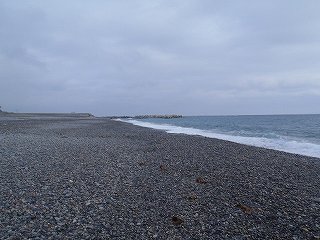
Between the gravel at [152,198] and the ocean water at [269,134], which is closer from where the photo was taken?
the gravel at [152,198]

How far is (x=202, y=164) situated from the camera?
14750 mm

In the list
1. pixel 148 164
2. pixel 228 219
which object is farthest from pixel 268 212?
pixel 148 164

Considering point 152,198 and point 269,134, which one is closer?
point 152,198

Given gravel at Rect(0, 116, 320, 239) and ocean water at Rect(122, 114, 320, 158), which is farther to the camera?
ocean water at Rect(122, 114, 320, 158)

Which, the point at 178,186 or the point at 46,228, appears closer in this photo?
the point at 46,228

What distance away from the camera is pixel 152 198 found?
29.9ft

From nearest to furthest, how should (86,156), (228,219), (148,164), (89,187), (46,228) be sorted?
(46,228)
(228,219)
(89,187)
(148,164)
(86,156)

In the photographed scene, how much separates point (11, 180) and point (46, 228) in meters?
4.22

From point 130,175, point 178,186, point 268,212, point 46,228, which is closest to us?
point 46,228

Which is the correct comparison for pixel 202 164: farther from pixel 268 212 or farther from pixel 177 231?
pixel 177 231

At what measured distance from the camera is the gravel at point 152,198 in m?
6.78

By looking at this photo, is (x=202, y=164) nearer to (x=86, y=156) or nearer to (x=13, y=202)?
(x=86, y=156)

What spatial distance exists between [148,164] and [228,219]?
721 cm

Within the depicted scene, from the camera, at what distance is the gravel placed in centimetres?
678
